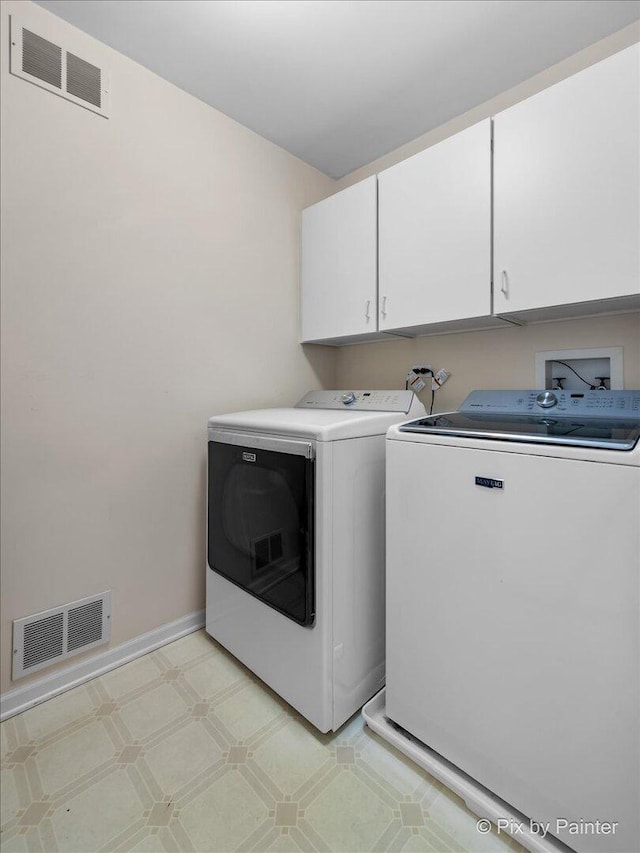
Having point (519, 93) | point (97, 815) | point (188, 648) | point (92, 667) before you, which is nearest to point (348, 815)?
point (97, 815)

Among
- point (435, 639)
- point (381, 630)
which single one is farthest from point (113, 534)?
point (435, 639)

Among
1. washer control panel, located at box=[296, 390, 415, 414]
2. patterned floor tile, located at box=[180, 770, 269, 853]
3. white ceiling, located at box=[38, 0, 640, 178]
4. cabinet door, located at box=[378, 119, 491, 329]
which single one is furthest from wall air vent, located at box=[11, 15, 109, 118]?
patterned floor tile, located at box=[180, 770, 269, 853]

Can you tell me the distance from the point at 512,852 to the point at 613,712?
0.48 metres

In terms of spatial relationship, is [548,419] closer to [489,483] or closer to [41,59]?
[489,483]

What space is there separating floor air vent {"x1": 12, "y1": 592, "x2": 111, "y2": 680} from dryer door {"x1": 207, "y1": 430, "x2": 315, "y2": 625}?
0.48 m

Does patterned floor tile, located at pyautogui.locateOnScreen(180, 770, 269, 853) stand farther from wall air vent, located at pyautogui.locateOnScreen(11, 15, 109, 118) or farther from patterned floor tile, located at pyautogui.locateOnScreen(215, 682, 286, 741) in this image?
wall air vent, located at pyautogui.locateOnScreen(11, 15, 109, 118)

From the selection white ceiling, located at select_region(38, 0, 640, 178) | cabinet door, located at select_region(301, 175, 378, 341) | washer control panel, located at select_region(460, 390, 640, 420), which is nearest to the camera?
washer control panel, located at select_region(460, 390, 640, 420)

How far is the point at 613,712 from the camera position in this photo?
93 cm

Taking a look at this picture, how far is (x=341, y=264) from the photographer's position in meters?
Answer: 2.11


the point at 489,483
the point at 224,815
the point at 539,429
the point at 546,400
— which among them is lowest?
the point at 224,815

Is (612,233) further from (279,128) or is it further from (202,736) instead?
(202,736)

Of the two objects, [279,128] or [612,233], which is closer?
[612,233]

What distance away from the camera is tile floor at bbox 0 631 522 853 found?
1.07 meters

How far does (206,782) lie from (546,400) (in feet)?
5.55
